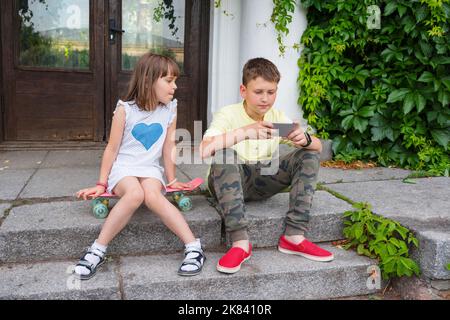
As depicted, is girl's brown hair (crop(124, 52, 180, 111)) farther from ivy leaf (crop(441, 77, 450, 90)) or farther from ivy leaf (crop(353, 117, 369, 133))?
ivy leaf (crop(441, 77, 450, 90))

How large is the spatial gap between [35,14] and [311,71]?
260 centimetres

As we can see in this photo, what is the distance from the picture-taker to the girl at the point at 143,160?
2266 millimetres

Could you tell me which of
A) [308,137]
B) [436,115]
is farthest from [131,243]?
[436,115]

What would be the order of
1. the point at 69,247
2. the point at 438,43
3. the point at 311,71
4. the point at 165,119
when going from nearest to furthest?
the point at 69,247, the point at 165,119, the point at 438,43, the point at 311,71

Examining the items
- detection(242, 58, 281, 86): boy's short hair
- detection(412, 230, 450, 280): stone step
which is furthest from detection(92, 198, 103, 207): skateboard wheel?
detection(412, 230, 450, 280): stone step

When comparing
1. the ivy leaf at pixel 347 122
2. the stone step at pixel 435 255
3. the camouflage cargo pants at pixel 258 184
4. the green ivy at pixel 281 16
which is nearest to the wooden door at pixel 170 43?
the green ivy at pixel 281 16

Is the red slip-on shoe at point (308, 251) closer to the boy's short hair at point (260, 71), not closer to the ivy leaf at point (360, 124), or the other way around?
the boy's short hair at point (260, 71)

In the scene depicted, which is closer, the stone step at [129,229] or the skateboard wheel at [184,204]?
the stone step at [129,229]

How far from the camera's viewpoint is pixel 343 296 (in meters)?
2.46

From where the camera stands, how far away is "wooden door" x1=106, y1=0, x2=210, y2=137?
4570 millimetres

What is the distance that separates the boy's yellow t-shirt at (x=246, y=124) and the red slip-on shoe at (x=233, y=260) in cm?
58

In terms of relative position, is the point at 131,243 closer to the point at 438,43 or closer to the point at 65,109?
the point at 65,109

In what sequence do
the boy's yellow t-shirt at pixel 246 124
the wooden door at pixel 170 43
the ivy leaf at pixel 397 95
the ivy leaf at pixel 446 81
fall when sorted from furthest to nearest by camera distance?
1. the wooden door at pixel 170 43
2. the ivy leaf at pixel 397 95
3. the ivy leaf at pixel 446 81
4. the boy's yellow t-shirt at pixel 246 124

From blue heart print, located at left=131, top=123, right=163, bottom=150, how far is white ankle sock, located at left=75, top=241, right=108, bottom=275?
0.59 m
